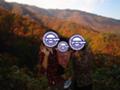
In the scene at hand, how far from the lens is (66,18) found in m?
70.5

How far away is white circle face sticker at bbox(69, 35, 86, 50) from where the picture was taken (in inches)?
546

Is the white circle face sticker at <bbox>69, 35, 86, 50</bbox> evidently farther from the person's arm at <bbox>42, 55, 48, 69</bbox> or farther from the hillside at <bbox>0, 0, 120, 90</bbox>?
the person's arm at <bbox>42, 55, 48, 69</bbox>

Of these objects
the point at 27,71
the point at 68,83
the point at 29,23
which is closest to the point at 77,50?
the point at 68,83

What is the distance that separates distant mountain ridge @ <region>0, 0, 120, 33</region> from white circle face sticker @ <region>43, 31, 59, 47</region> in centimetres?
4495

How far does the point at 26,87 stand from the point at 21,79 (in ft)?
3.05

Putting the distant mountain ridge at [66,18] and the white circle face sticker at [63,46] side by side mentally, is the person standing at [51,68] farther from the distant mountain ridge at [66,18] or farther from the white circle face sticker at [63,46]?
the distant mountain ridge at [66,18]

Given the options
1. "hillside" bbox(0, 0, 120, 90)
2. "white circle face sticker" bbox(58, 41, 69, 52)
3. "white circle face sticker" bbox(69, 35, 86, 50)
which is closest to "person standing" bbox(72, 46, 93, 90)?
"hillside" bbox(0, 0, 120, 90)

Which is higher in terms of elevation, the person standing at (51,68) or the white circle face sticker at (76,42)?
the white circle face sticker at (76,42)

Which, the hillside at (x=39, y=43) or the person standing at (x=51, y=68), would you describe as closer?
the person standing at (x=51, y=68)

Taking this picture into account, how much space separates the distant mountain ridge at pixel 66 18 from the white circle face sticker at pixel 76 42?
44.4m

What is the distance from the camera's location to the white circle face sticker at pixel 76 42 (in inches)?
546

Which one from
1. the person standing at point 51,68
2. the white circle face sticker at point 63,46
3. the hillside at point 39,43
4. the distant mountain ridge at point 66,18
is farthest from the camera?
the distant mountain ridge at point 66,18

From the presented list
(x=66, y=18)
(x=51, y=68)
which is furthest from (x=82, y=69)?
(x=66, y=18)

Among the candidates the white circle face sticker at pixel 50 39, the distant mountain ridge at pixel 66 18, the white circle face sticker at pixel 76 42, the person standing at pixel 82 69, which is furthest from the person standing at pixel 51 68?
the distant mountain ridge at pixel 66 18
